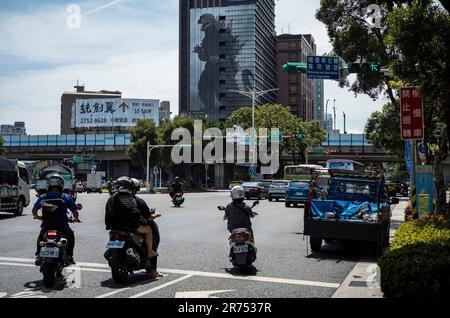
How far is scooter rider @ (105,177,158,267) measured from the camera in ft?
27.6

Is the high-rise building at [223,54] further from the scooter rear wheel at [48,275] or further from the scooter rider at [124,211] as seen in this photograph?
the scooter rear wheel at [48,275]

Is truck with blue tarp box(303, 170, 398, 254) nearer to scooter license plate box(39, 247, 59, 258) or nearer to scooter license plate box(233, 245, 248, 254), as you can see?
scooter license plate box(233, 245, 248, 254)

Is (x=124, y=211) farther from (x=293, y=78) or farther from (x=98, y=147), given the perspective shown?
(x=293, y=78)

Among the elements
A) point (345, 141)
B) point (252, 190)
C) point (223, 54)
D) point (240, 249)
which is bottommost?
point (252, 190)

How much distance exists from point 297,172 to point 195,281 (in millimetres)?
34826

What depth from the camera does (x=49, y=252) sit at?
8.12 meters

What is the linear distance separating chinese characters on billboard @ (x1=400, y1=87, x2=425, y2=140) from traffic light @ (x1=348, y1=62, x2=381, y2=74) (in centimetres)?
363

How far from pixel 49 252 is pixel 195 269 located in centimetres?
280

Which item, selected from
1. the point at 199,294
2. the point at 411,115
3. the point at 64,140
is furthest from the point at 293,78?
the point at 199,294

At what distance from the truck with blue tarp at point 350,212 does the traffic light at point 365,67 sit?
21.3 feet

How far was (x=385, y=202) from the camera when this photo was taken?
13305 mm

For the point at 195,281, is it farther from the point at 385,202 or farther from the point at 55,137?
the point at 55,137

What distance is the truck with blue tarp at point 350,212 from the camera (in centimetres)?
1175

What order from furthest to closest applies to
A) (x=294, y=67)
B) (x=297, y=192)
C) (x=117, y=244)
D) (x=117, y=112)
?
(x=117, y=112), (x=297, y=192), (x=294, y=67), (x=117, y=244)
